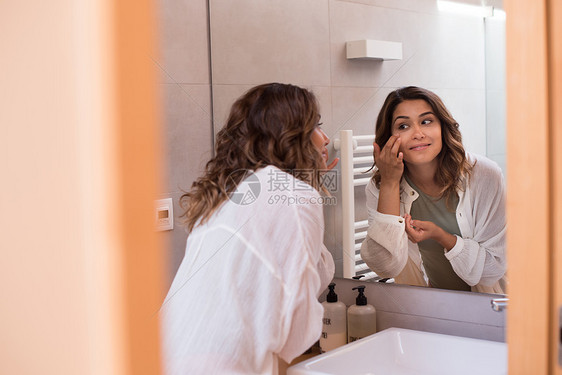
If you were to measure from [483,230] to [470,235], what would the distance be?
0.03 metres

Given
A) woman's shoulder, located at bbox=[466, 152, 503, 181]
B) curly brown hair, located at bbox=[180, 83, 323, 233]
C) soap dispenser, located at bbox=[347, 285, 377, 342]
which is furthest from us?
soap dispenser, located at bbox=[347, 285, 377, 342]

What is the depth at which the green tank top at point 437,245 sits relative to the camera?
51.9 inches

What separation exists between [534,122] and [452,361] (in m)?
0.83

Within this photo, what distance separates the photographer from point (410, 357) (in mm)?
1365

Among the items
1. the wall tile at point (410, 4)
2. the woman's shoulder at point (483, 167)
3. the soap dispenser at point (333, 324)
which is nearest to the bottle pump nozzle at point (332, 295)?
the soap dispenser at point (333, 324)

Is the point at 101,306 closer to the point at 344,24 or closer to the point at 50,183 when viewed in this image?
the point at 50,183

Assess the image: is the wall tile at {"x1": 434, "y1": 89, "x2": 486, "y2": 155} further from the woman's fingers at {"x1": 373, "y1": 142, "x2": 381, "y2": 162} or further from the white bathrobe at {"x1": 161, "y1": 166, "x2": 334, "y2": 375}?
the white bathrobe at {"x1": 161, "y1": 166, "x2": 334, "y2": 375}

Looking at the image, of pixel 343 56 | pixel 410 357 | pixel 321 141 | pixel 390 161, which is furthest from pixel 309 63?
pixel 410 357

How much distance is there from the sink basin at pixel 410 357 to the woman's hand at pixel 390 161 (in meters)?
0.37

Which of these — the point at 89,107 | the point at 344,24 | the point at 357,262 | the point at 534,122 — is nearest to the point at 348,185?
the point at 357,262

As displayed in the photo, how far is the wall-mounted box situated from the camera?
1.34 m

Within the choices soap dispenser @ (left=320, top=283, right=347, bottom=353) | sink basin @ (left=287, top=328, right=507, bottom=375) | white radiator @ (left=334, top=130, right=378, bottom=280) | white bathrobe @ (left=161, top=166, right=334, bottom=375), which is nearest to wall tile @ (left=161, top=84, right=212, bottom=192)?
white bathrobe @ (left=161, top=166, right=334, bottom=375)

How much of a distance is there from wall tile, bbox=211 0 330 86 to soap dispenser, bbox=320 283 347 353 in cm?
54

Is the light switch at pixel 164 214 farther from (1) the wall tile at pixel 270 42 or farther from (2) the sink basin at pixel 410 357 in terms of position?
(2) the sink basin at pixel 410 357
